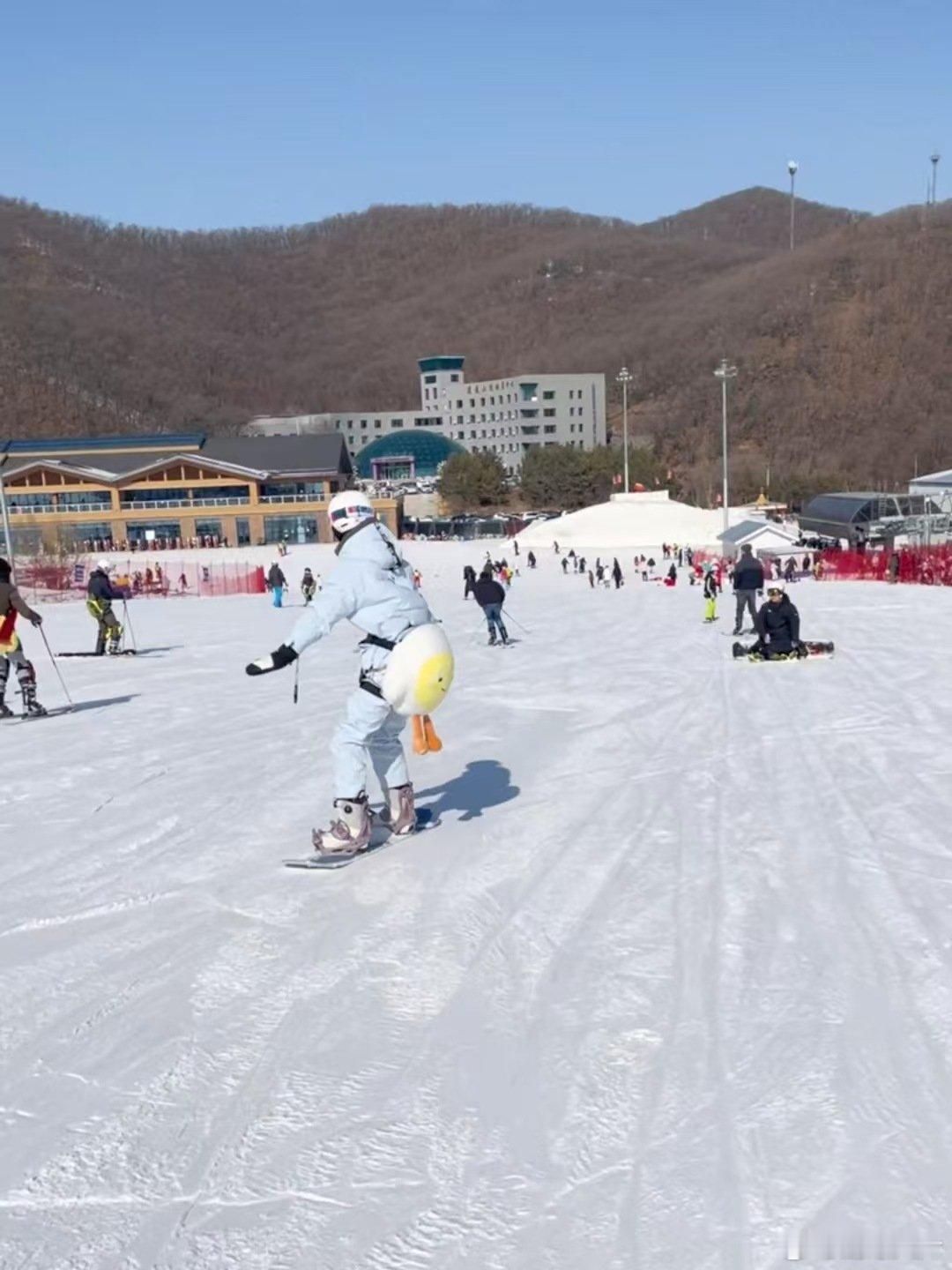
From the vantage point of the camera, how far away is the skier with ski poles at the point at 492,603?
17.4 meters

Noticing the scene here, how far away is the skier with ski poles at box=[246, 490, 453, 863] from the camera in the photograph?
5.59 m

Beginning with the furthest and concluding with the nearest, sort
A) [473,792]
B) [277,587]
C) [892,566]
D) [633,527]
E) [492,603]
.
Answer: [633,527]
[277,587]
[892,566]
[492,603]
[473,792]

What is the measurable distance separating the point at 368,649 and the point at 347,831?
91 centimetres

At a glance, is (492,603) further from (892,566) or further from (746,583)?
(892,566)

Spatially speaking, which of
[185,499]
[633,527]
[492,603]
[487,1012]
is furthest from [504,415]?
[487,1012]

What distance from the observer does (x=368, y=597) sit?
18.5 feet

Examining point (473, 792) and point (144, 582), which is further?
point (144, 582)

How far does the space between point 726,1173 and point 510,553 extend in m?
53.8

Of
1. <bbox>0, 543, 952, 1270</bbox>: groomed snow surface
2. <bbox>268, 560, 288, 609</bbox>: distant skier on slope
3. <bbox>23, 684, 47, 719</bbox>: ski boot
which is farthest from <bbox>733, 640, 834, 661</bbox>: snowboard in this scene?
<bbox>268, 560, 288, 609</bbox>: distant skier on slope

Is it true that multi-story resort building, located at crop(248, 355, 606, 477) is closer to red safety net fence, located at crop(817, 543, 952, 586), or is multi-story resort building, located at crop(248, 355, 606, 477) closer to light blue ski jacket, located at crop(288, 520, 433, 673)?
red safety net fence, located at crop(817, 543, 952, 586)

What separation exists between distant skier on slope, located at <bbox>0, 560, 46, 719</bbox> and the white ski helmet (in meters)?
5.33

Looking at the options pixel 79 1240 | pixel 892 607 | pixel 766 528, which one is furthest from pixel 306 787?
pixel 766 528

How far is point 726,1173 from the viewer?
2.94m

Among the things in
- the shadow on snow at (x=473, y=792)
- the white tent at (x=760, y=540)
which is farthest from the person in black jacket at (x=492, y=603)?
the white tent at (x=760, y=540)
